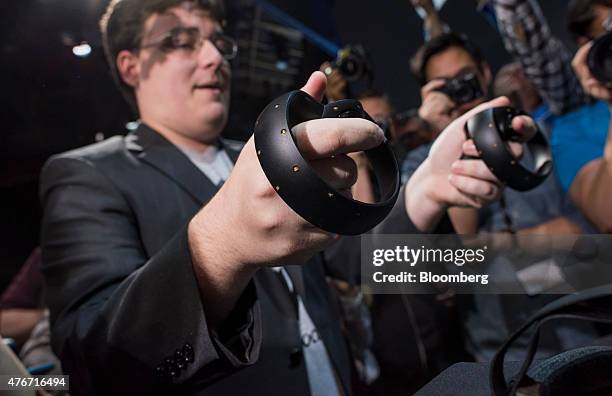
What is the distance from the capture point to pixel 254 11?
0.94 meters

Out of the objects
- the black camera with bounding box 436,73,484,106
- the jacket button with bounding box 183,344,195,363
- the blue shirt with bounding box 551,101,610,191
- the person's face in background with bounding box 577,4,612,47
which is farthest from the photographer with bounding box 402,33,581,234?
the jacket button with bounding box 183,344,195,363

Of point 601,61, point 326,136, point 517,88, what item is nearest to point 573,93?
point 517,88

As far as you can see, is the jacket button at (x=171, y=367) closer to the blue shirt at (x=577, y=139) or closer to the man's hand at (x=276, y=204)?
the man's hand at (x=276, y=204)

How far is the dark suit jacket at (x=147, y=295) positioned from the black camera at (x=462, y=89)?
290 mm

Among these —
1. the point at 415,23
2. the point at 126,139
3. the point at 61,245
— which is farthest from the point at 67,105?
the point at 415,23

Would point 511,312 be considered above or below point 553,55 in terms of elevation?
below

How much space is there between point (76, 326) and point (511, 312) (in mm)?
468

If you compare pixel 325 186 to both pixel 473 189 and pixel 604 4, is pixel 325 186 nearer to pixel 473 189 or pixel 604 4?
pixel 473 189

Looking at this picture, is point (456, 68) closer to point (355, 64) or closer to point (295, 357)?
point (355, 64)

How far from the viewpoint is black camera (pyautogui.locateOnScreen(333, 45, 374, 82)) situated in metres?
0.60

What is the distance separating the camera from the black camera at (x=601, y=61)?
0.57 m

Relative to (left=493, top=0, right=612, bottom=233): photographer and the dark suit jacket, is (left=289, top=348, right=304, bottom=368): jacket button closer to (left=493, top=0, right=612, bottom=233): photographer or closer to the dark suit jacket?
the dark suit jacket

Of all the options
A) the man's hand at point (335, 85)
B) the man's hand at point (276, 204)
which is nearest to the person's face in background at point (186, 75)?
the man's hand at point (335, 85)

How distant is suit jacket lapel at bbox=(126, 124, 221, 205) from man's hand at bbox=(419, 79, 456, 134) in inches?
10.9
